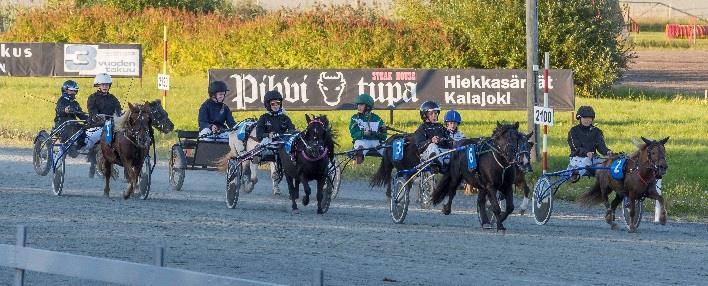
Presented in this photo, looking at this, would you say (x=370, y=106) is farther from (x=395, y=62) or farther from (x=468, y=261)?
(x=395, y=62)

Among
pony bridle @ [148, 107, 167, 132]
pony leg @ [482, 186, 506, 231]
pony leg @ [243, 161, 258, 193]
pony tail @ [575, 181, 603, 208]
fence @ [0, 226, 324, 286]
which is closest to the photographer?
fence @ [0, 226, 324, 286]

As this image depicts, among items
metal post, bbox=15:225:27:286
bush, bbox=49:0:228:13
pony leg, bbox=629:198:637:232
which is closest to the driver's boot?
pony leg, bbox=629:198:637:232

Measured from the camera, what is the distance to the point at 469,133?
104ft

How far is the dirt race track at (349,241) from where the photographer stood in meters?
12.9

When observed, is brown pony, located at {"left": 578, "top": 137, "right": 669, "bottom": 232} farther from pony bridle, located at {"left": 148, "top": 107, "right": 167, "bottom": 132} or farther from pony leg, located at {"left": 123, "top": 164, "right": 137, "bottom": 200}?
pony leg, located at {"left": 123, "top": 164, "right": 137, "bottom": 200}

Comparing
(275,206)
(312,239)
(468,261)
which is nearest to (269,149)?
(275,206)

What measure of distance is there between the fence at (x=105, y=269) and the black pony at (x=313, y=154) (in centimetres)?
947

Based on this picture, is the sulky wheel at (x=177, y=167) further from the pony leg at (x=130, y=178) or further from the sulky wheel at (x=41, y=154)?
the sulky wheel at (x=41, y=154)

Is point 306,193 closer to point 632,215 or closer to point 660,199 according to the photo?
point 632,215

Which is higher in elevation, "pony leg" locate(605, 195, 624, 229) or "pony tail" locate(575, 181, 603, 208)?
"pony tail" locate(575, 181, 603, 208)

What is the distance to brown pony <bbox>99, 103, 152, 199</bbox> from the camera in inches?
758

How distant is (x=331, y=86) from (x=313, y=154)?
39.9 feet

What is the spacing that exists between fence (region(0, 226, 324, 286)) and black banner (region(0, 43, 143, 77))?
93.1 feet

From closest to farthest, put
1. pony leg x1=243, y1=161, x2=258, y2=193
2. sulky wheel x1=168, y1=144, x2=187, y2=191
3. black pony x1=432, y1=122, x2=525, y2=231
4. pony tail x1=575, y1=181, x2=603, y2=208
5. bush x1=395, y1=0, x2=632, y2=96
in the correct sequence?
1. black pony x1=432, y1=122, x2=525, y2=231
2. pony tail x1=575, y1=181, x2=603, y2=208
3. pony leg x1=243, y1=161, x2=258, y2=193
4. sulky wheel x1=168, y1=144, x2=187, y2=191
5. bush x1=395, y1=0, x2=632, y2=96
